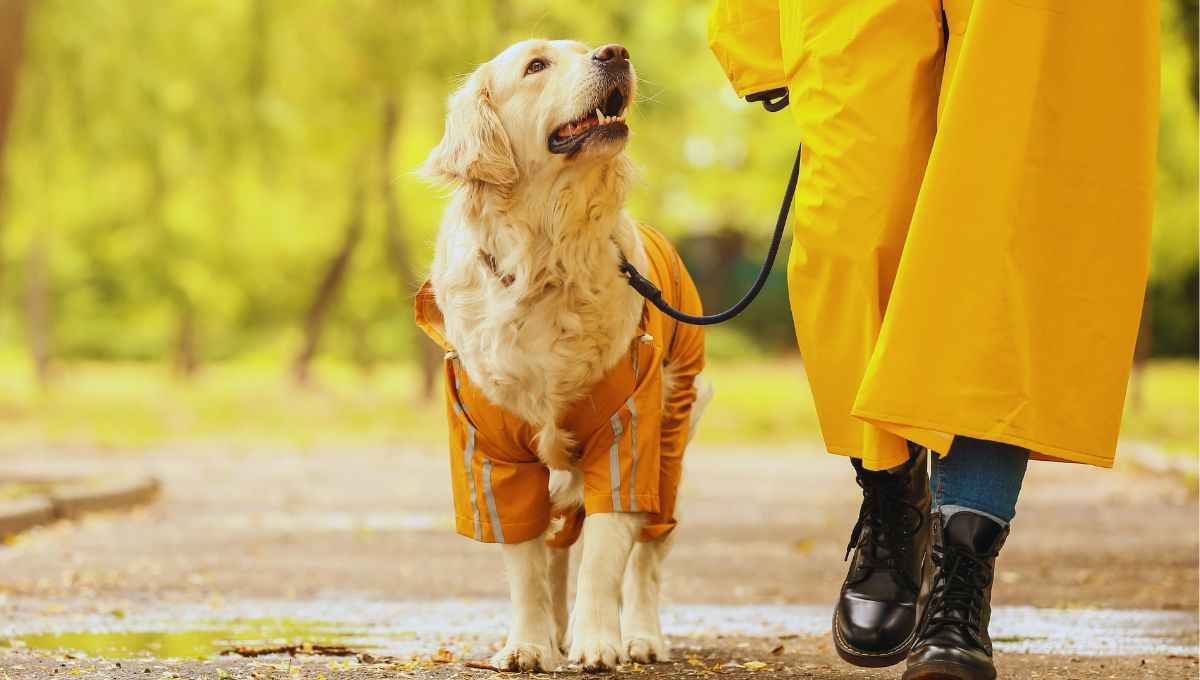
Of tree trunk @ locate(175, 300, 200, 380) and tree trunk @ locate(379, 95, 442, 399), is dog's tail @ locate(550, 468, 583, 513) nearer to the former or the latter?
tree trunk @ locate(379, 95, 442, 399)

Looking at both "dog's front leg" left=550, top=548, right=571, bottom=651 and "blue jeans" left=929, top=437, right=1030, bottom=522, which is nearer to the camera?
"blue jeans" left=929, top=437, right=1030, bottom=522

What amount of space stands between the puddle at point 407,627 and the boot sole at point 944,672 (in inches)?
49.0

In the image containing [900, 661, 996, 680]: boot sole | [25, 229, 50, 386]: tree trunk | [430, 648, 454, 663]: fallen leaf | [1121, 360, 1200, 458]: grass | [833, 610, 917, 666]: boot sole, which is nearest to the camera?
[900, 661, 996, 680]: boot sole

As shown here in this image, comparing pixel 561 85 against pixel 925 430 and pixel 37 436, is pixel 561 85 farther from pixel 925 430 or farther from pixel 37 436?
pixel 37 436

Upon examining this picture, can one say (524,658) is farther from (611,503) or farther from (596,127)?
(596,127)

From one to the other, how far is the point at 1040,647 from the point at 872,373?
1.61m

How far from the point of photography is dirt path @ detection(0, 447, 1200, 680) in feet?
13.1

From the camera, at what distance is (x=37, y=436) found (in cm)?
1628

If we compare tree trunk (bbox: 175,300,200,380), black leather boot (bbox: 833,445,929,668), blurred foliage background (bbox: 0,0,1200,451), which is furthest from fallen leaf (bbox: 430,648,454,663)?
tree trunk (bbox: 175,300,200,380)

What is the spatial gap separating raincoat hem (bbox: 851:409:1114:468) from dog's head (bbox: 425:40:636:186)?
49.1 inches

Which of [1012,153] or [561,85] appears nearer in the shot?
[1012,153]

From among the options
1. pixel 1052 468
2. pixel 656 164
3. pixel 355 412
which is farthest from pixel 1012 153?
pixel 656 164

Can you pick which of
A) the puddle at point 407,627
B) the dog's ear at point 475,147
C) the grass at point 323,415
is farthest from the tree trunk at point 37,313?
the dog's ear at point 475,147

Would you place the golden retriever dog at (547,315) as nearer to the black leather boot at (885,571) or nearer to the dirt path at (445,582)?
the dirt path at (445,582)
